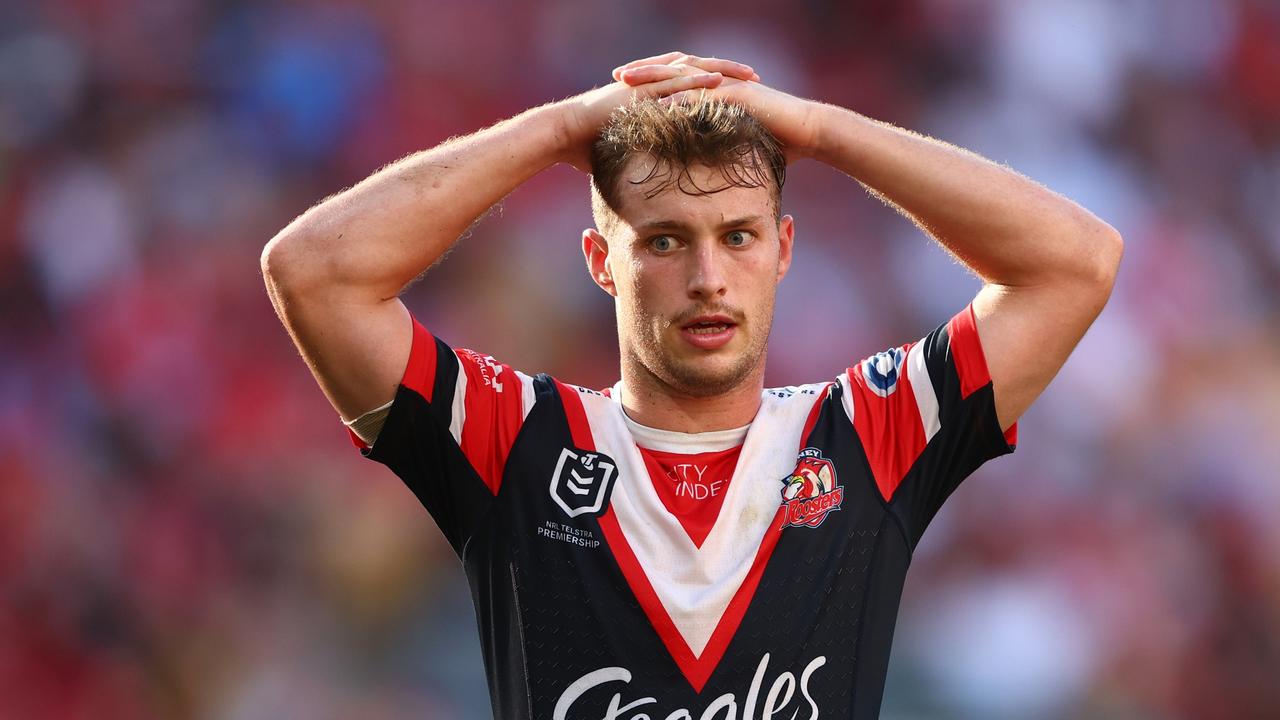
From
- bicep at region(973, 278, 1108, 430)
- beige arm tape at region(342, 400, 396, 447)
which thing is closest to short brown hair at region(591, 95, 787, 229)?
bicep at region(973, 278, 1108, 430)

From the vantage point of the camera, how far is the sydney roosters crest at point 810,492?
126 inches

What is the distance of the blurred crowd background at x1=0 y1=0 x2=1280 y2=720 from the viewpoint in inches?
259

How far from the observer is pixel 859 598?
3135mm

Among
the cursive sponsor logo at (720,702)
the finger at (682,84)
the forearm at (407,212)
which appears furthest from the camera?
the finger at (682,84)

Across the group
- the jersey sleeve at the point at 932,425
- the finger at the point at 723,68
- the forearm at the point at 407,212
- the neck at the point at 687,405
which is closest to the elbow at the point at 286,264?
the forearm at the point at 407,212

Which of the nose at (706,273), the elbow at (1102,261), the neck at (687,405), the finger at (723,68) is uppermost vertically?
the finger at (723,68)

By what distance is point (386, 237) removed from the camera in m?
3.13

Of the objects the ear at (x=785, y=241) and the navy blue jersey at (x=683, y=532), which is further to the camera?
the ear at (x=785, y=241)

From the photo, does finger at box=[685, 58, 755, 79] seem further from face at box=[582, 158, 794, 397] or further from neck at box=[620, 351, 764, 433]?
neck at box=[620, 351, 764, 433]

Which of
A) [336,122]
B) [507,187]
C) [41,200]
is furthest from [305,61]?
[507,187]

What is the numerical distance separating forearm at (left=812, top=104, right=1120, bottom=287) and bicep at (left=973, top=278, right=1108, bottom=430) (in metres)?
0.04

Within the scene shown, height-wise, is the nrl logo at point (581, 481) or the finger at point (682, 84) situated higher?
the finger at point (682, 84)

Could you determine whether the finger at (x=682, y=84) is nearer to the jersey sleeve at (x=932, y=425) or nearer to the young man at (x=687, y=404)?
the young man at (x=687, y=404)

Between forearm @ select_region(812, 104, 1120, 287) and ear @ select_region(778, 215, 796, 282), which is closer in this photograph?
forearm @ select_region(812, 104, 1120, 287)
